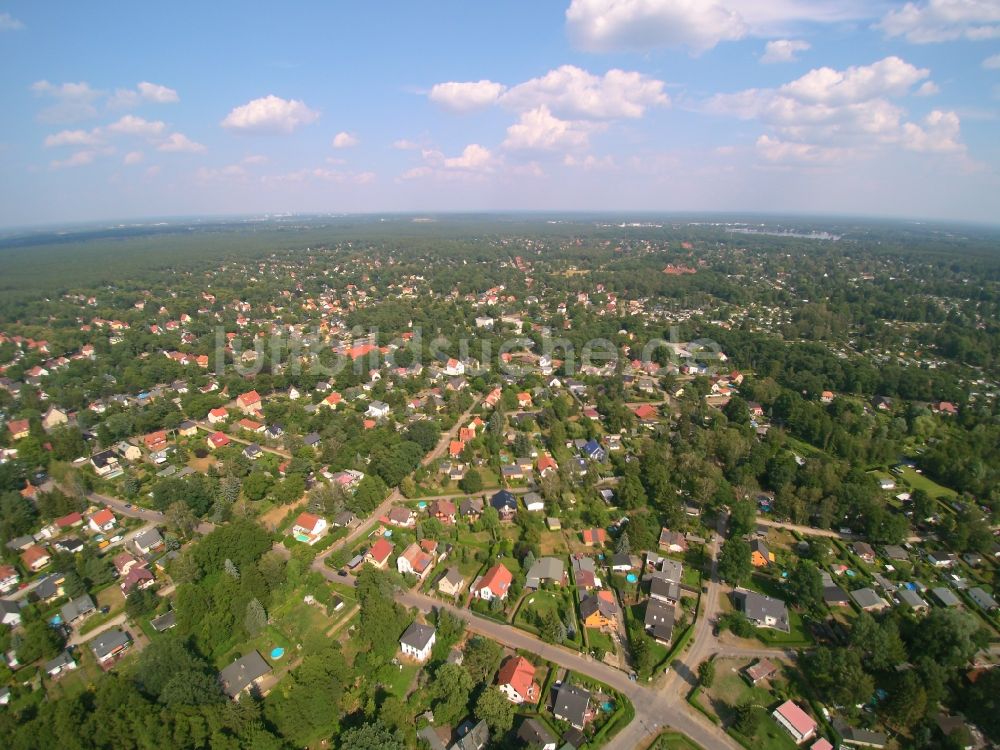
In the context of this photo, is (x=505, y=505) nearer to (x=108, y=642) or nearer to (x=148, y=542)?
(x=108, y=642)

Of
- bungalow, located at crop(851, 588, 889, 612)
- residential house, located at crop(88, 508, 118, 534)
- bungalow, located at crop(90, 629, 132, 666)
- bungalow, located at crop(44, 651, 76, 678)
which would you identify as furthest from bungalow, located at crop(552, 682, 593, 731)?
residential house, located at crop(88, 508, 118, 534)

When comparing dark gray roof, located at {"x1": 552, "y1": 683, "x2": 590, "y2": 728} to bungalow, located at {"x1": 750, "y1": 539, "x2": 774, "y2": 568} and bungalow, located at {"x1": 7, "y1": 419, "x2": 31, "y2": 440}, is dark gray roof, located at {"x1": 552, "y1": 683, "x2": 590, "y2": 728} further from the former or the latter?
bungalow, located at {"x1": 7, "y1": 419, "x2": 31, "y2": 440}

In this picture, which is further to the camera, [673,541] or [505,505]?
[505,505]

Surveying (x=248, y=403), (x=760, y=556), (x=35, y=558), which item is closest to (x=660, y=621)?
(x=760, y=556)

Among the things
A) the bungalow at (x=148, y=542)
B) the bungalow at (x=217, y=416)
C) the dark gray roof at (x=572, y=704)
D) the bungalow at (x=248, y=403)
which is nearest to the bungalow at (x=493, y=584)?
the dark gray roof at (x=572, y=704)

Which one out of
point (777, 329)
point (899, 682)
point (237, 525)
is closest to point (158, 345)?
point (237, 525)
